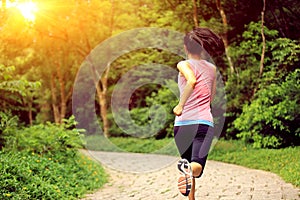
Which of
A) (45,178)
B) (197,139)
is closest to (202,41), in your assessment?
(197,139)

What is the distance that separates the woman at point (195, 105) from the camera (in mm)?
4055

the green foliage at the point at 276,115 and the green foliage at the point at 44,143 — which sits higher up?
the green foliage at the point at 44,143

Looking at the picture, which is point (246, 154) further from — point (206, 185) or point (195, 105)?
point (195, 105)

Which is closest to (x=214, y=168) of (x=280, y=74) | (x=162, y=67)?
(x=280, y=74)

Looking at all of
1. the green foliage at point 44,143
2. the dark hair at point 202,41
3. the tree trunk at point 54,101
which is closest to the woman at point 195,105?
the dark hair at point 202,41

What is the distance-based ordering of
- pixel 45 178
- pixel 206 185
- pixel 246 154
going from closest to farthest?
pixel 45 178 → pixel 206 185 → pixel 246 154

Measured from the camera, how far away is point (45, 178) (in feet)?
23.9

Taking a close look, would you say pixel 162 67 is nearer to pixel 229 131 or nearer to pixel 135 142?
pixel 135 142

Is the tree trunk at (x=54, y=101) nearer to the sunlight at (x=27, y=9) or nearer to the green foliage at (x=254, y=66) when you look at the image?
the sunlight at (x=27, y=9)

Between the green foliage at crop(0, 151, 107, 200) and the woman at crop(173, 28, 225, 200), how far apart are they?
2.61 m

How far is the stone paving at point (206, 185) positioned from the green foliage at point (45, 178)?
1.25 ft

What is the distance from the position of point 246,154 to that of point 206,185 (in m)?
5.19

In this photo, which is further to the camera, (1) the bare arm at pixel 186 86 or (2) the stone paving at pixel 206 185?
(2) the stone paving at pixel 206 185

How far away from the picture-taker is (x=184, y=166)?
3969 millimetres
